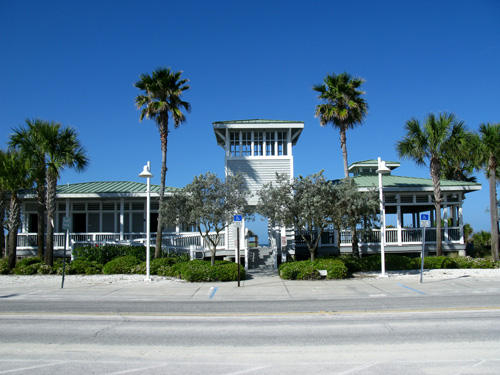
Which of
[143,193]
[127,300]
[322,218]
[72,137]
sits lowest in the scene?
[127,300]

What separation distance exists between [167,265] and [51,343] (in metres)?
12.3

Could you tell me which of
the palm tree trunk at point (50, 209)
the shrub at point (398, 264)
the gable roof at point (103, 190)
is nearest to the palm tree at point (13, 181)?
the palm tree trunk at point (50, 209)

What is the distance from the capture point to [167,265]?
20188 mm

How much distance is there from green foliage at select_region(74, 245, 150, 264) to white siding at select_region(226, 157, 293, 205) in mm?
6845

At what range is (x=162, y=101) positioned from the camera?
2189cm

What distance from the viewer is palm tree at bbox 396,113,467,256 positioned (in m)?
21.7

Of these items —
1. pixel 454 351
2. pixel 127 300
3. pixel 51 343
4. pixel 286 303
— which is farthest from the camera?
pixel 127 300

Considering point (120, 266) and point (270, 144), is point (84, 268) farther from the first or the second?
point (270, 144)

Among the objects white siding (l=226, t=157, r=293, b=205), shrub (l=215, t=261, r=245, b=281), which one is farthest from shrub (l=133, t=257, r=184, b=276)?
white siding (l=226, t=157, r=293, b=205)

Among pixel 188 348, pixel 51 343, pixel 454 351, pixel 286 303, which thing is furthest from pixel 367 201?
pixel 51 343

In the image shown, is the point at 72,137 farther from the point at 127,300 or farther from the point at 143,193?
the point at 127,300

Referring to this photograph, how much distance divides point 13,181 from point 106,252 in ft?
19.3

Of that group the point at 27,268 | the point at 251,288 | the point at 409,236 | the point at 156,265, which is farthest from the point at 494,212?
the point at 27,268

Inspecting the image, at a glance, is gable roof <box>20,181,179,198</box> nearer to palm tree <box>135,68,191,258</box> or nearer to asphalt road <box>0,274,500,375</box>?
palm tree <box>135,68,191,258</box>
